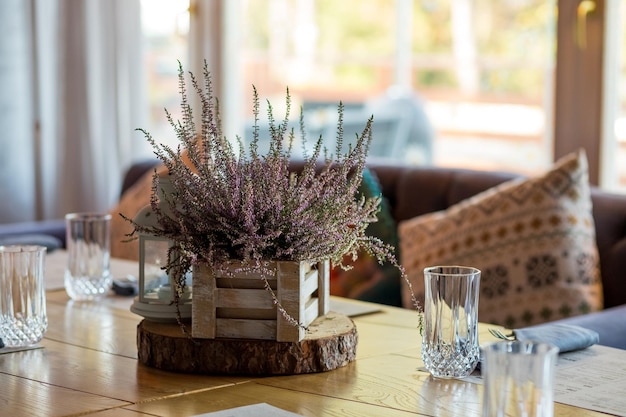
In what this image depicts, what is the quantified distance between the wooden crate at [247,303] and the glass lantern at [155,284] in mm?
86

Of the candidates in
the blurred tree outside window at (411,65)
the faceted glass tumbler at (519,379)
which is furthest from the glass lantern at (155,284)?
the blurred tree outside window at (411,65)

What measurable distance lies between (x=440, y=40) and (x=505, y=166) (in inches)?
24.7

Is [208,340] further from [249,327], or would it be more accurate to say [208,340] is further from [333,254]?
[333,254]

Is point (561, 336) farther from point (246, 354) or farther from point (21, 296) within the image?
point (21, 296)

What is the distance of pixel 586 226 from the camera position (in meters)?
2.55

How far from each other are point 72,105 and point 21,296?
3024 millimetres

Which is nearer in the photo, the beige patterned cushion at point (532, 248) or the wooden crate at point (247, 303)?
the wooden crate at point (247, 303)

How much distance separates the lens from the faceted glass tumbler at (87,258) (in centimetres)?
201

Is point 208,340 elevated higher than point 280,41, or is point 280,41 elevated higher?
point 280,41

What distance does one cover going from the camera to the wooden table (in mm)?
1267

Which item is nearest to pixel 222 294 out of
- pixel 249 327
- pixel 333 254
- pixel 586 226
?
pixel 249 327

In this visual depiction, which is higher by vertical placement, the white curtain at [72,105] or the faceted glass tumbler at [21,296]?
the white curtain at [72,105]

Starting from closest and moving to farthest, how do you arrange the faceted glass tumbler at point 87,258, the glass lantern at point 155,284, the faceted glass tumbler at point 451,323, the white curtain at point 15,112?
the faceted glass tumbler at point 451,323 → the glass lantern at point 155,284 → the faceted glass tumbler at point 87,258 → the white curtain at point 15,112

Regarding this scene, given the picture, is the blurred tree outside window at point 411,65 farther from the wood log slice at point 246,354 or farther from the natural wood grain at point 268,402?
the natural wood grain at point 268,402
